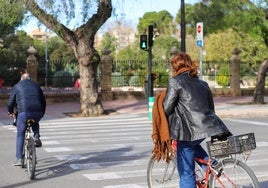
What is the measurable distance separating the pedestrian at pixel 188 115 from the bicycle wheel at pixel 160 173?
21.8 inches

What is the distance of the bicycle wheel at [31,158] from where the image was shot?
26.4 feet

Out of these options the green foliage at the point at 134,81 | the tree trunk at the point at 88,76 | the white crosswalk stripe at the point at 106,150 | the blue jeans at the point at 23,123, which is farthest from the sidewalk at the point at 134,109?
the blue jeans at the point at 23,123

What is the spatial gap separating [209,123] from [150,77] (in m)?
17.0

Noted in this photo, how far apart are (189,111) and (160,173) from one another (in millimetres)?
1203

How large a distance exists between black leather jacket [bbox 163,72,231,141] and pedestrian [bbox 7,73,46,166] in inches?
149

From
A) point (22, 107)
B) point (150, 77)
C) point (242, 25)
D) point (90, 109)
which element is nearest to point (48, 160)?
point (22, 107)

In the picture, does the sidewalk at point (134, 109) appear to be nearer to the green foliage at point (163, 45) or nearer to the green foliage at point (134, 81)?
the green foliage at point (134, 81)

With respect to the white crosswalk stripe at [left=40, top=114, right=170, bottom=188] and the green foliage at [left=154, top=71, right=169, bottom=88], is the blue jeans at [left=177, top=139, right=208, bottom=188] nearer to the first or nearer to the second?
the white crosswalk stripe at [left=40, top=114, right=170, bottom=188]

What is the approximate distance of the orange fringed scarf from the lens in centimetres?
531

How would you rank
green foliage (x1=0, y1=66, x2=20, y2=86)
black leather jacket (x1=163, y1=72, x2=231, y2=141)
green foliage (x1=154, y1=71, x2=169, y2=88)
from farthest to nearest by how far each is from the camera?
green foliage (x1=0, y1=66, x2=20, y2=86), green foliage (x1=154, y1=71, x2=169, y2=88), black leather jacket (x1=163, y1=72, x2=231, y2=141)

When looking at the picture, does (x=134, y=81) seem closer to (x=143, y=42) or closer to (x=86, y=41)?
(x=143, y=42)

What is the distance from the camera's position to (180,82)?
5332 millimetres

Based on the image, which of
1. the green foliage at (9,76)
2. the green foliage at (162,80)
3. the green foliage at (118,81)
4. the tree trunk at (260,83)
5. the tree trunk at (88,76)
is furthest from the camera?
the green foliage at (9,76)

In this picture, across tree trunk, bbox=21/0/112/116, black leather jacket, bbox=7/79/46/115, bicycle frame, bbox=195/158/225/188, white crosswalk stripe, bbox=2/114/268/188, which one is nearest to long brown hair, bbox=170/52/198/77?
bicycle frame, bbox=195/158/225/188
